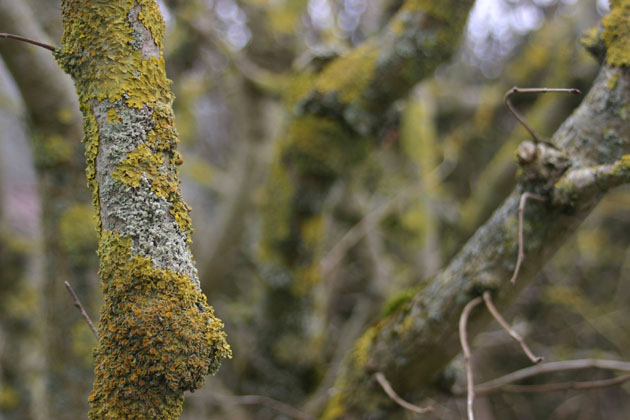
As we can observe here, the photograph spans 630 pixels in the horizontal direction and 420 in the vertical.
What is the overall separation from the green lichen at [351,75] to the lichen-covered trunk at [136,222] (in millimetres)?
1162

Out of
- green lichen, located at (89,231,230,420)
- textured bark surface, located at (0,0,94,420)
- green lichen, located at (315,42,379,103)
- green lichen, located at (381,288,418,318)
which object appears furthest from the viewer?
green lichen, located at (315,42,379,103)

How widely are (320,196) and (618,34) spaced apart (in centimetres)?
125

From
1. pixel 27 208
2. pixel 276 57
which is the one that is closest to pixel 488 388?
pixel 276 57

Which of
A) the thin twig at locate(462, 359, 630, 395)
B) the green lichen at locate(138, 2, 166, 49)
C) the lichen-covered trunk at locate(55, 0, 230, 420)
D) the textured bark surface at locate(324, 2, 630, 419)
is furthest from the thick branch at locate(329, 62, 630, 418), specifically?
the green lichen at locate(138, 2, 166, 49)

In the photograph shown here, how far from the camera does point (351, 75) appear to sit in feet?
6.44

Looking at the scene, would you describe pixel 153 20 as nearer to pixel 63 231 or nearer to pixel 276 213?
pixel 63 231

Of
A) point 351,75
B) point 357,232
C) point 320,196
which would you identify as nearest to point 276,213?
point 320,196

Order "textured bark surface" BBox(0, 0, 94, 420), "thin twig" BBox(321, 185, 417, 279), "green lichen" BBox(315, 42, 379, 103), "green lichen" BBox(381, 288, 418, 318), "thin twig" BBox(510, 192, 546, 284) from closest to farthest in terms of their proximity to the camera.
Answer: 1. "thin twig" BBox(510, 192, 546, 284)
2. "green lichen" BBox(381, 288, 418, 318)
3. "textured bark surface" BBox(0, 0, 94, 420)
4. "green lichen" BBox(315, 42, 379, 103)
5. "thin twig" BBox(321, 185, 417, 279)

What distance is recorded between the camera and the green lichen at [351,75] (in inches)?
76.3

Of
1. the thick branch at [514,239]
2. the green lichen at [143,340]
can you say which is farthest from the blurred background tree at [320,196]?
the green lichen at [143,340]

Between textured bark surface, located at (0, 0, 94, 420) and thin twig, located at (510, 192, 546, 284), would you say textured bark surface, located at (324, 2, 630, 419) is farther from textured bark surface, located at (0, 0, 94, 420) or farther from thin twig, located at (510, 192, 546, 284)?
textured bark surface, located at (0, 0, 94, 420)

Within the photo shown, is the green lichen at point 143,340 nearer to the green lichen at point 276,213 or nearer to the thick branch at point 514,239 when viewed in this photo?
the thick branch at point 514,239

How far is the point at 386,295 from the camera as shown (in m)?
3.46

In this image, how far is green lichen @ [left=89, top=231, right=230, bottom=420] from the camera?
780mm
